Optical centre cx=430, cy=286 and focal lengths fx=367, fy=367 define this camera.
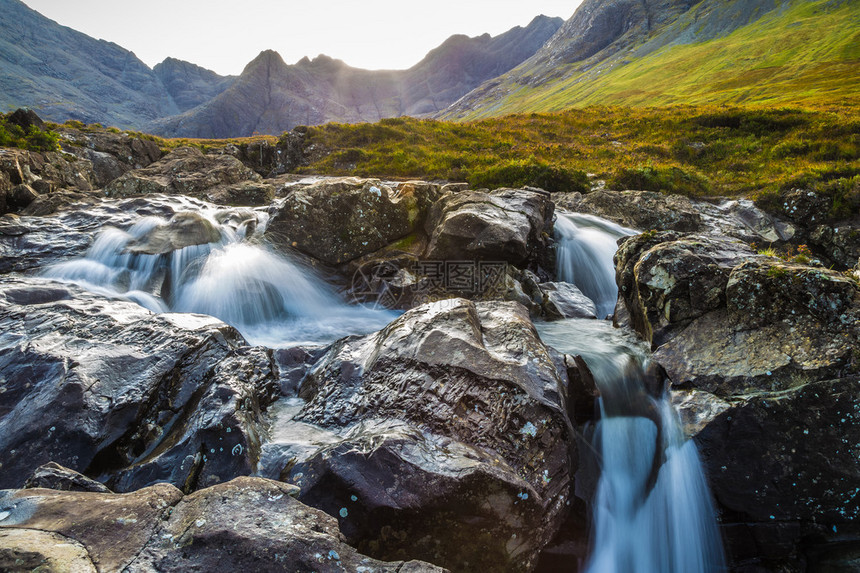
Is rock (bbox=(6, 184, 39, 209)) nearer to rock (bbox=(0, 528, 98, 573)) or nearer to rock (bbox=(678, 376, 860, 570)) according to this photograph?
rock (bbox=(0, 528, 98, 573))

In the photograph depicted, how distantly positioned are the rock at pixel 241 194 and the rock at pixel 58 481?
1752 cm

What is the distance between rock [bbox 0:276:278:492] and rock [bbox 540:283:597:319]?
7.62 metres

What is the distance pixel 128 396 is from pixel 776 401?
361 inches

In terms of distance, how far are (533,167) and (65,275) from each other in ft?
67.1

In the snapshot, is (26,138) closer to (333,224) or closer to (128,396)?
(333,224)

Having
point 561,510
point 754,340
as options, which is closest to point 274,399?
point 561,510

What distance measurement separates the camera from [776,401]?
5.22 metres

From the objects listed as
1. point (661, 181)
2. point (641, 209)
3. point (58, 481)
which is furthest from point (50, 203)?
point (661, 181)

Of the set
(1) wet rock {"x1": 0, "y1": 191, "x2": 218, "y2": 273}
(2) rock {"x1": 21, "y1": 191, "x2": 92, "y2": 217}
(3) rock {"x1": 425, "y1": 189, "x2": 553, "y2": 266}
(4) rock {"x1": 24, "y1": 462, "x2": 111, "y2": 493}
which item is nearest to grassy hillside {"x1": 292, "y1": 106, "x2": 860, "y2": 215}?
(3) rock {"x1": 425, "y1": 189, "x2": 553, "y2": 266}

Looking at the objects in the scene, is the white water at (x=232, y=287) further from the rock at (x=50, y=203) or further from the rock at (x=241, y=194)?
the rock at (x=241, y=194)

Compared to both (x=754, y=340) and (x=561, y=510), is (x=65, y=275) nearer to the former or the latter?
(x=561, y=510)

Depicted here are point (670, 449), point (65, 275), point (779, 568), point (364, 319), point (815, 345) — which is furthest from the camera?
point (364, 319)

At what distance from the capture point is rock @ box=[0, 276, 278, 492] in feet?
14.9

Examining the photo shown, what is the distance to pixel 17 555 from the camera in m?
2.16
